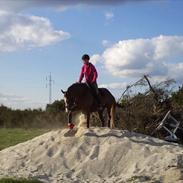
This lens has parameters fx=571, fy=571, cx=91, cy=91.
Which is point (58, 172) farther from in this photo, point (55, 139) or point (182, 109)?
point (182, 109)

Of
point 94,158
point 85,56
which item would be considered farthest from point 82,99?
point 94,158

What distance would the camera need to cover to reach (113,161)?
48.7ft

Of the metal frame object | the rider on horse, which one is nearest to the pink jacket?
the rider on horse

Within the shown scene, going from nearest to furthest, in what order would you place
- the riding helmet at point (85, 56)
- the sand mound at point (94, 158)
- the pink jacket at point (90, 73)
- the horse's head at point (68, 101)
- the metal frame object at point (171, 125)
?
the sand mound at point (94, 158) < the horse's head at point (68, 101) < the riding helmet at point (85, 56) < the pink jacket at point (90, 73) < the metal frame object at point (171, 125)

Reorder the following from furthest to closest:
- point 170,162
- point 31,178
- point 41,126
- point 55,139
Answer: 1. point 41,126
2. point 55,139
3. point 170,162
4. point 31,178

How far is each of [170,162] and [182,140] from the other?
6.23m

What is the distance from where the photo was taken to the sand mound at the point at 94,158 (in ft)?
45.8

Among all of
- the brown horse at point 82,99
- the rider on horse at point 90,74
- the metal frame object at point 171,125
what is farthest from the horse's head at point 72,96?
the metal frame object at point 171,125

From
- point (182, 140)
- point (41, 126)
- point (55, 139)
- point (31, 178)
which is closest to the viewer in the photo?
point (31, 178)

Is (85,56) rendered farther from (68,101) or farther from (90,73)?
(68,101)

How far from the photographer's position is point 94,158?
14984mm

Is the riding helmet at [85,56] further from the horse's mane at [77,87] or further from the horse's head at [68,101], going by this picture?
the horse's head at [68,101]

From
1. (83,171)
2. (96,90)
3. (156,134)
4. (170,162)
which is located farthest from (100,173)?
(156,134)

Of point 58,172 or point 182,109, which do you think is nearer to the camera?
point 58,172
